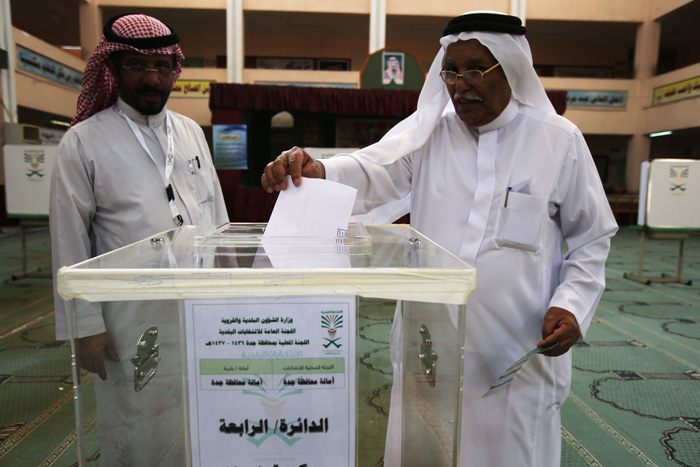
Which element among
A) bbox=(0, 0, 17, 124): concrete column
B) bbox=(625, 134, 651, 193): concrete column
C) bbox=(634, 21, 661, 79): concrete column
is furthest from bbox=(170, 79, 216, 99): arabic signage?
bbox=(625, 134, 651, 193): concrete column

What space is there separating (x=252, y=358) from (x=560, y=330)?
0.74m

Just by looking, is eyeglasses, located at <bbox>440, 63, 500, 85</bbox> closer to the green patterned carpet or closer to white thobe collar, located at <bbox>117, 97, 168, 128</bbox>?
the green patterned carpet

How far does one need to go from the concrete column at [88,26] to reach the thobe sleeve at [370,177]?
40.4ft

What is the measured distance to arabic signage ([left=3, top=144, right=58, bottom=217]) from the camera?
4.72 meters

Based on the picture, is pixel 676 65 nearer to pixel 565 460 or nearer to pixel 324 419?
pixel 565 460

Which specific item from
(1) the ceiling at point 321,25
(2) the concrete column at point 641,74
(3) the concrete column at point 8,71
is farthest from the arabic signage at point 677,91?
(3) the concrete column at point 8,71

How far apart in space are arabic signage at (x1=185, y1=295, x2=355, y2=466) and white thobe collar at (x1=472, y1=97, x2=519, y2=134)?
32.7 inches

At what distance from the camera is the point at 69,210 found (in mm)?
1366

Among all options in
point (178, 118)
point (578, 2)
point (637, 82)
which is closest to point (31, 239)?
point (178, 118)

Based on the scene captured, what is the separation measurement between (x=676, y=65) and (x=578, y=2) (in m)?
6.07

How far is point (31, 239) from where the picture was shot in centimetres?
840

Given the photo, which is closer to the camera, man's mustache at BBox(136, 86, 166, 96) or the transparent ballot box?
the transparent ballot box

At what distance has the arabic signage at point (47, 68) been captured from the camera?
29.6ft

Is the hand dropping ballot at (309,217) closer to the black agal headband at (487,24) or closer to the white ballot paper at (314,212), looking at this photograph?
the white ballot paper at (314,212)
